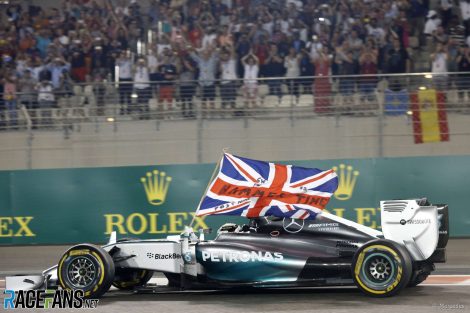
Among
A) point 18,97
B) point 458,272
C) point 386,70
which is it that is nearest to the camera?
point 458,272

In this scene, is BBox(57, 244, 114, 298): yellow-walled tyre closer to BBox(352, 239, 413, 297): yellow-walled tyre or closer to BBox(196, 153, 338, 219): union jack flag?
BBox(196, 153, 338, 219): union jack flag

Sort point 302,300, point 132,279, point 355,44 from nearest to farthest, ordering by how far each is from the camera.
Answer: point 302,300
point 132,279
point 355,44

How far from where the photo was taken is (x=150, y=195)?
14797 millimetres

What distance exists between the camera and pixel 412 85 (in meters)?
14.8

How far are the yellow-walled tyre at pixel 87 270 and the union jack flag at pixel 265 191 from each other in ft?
3.99

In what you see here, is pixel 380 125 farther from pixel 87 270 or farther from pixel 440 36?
pixel 87 270

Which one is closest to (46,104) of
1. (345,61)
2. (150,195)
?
(150,195)

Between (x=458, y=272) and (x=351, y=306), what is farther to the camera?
(x=458, y=272)

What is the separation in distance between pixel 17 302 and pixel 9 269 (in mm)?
4473

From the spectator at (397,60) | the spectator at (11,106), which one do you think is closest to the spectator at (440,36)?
the spectator at (397,60)

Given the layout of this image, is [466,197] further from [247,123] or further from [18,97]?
[18,97]

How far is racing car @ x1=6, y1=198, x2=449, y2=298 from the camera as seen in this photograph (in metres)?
9.35

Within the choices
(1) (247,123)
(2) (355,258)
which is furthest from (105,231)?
(2) (355,258)

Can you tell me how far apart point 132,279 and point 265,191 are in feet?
6.51
